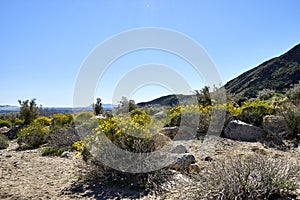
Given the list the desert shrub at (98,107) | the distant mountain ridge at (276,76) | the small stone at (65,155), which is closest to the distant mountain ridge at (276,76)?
the distant mountain ridge at (276,76)

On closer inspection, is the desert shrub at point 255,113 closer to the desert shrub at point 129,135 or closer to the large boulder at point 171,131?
the large boulder at point 171,131

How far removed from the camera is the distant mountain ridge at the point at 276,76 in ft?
110

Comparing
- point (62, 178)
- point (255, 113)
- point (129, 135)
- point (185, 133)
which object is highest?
point (255, 113)

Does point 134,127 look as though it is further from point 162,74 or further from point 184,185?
point 162,74

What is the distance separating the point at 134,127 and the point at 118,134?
323 mm

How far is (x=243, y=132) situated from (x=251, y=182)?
4479mm

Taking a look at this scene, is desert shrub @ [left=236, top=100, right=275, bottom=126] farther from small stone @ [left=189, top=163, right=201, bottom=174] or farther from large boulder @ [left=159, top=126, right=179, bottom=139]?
small stone @ [left=189, top=163, right=201, bottom=174]

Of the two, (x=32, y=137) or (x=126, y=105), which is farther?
(x=126, y=105)

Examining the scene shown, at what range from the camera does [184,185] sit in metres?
4.17

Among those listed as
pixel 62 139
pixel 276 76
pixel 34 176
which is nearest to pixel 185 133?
pixel 62 139

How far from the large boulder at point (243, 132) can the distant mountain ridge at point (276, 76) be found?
25.8 metres

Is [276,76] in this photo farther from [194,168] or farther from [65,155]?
[194,168]

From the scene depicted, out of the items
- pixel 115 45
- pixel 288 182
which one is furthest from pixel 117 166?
pixel 115 45

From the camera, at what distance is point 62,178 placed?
5.05 metres
